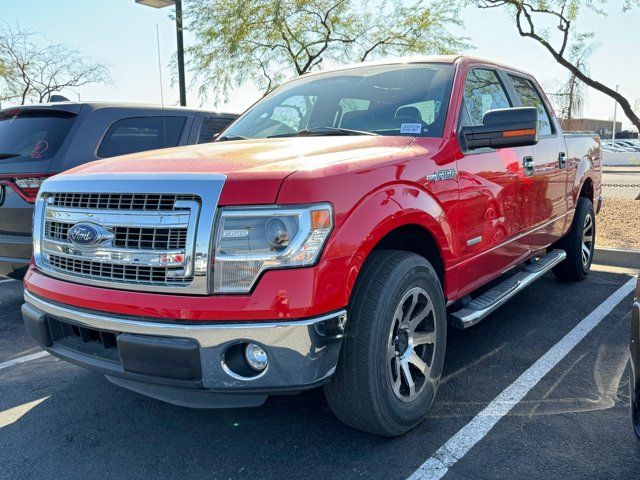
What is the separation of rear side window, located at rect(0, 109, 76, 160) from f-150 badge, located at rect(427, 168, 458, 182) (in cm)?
320

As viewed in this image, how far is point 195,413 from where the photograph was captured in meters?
2.96

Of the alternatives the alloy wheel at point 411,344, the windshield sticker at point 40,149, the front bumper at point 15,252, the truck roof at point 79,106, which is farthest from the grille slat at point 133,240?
the truck roof at point 79,106

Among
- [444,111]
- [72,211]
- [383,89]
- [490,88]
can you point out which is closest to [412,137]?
[444,111]

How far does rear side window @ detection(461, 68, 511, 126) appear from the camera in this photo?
3402 millimetres

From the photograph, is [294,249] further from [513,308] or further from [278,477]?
[513,308]

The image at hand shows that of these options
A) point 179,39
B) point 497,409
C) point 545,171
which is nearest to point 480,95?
point 545,171

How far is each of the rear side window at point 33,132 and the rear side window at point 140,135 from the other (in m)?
0.36

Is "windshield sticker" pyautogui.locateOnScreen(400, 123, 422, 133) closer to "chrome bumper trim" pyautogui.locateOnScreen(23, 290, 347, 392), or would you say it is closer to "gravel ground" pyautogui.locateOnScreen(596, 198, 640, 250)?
"chrome bumper trim" pyautogui.locateOnScreen(23, 290, 347, 392)

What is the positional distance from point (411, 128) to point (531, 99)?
82.8 inches

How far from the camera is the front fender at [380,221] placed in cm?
220

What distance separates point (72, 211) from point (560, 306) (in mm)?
4031

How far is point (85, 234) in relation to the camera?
93.7 inches

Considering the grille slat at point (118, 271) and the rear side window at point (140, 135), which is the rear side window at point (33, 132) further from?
the grille slat at point (118, 271)

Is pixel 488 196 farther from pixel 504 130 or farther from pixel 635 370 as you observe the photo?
pixel 635 370
